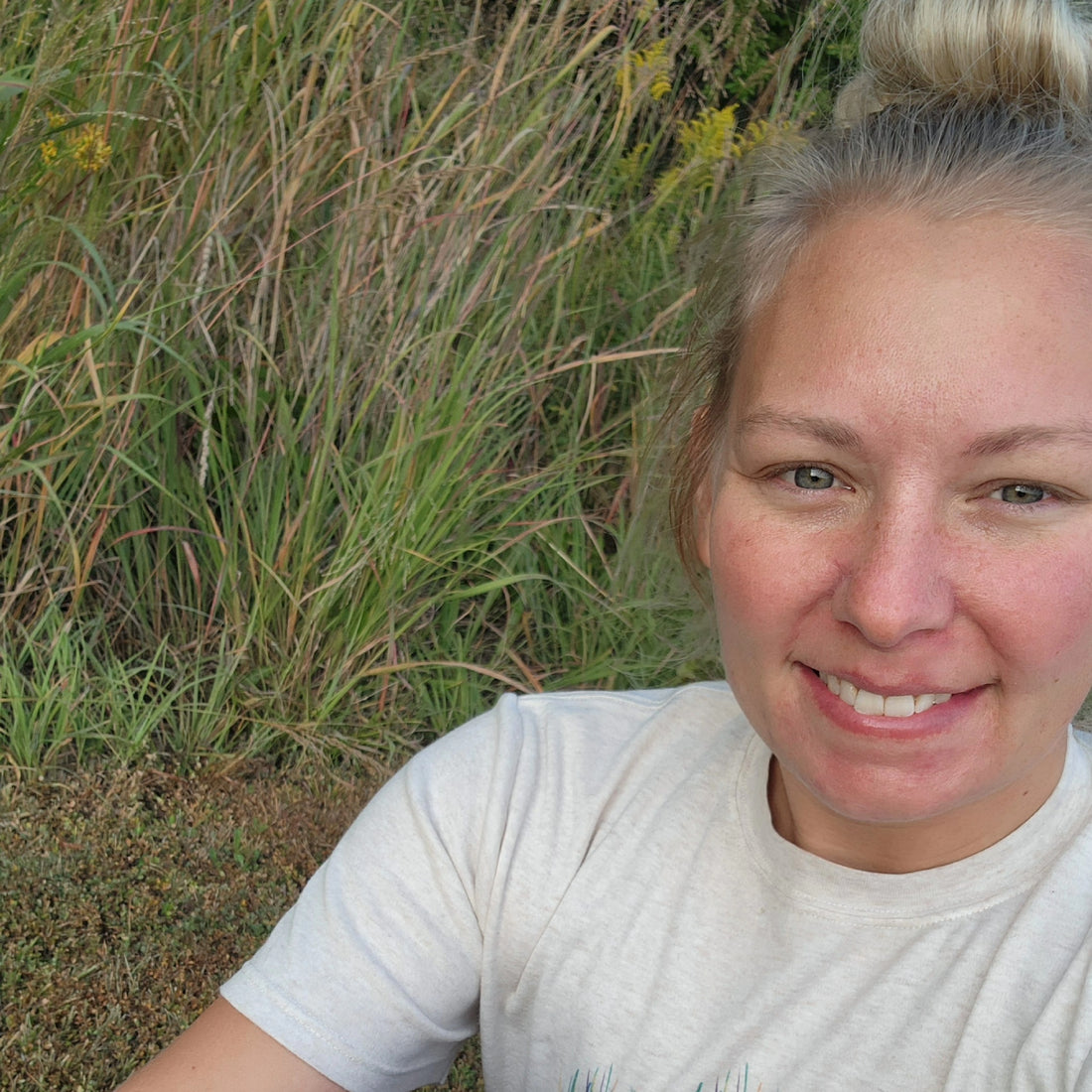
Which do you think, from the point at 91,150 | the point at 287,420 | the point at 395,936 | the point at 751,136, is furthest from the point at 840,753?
the point at 751,136

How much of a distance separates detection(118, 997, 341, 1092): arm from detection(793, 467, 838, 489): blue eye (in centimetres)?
79

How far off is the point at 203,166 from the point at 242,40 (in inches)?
11.5

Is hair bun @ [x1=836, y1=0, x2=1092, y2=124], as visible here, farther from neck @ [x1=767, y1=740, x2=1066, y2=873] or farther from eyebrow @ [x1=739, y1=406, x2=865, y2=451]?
neck @ [x1=767, y1=740, x2=1066, y2=873]


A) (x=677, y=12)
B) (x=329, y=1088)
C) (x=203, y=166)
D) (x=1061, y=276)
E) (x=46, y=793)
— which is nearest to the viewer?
(x=1061, y=276)

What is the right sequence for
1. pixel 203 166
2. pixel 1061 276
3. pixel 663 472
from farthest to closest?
1. pixel 203 166
2. pixel 663 472
3. pixel 1061 276

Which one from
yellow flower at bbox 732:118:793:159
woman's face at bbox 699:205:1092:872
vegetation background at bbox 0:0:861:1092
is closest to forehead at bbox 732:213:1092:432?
woman's face at bbox 699:205:1092:872

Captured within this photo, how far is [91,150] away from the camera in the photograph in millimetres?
2527

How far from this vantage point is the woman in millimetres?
1194

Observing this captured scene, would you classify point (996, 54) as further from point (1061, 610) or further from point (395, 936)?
point (395, 936)

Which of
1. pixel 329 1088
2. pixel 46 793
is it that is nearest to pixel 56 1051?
pixel 46 793

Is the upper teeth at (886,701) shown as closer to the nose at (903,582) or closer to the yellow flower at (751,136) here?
the nose at (903,582)

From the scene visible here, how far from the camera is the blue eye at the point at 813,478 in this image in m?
1.31

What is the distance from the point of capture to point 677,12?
3350 millimetres

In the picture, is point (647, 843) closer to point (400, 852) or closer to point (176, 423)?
point (400, 852)
